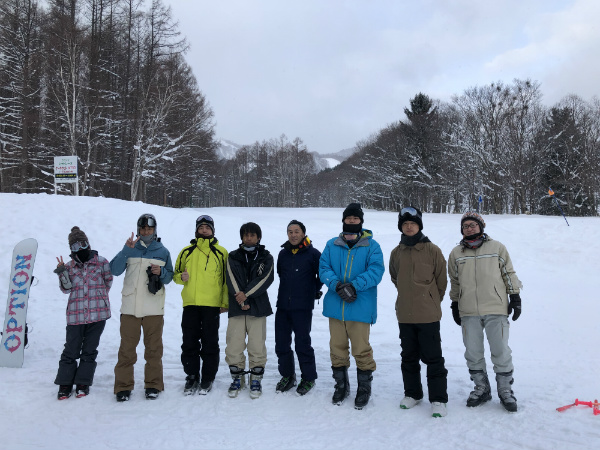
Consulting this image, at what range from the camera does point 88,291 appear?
403 centimetres

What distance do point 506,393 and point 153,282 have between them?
12.2 feet

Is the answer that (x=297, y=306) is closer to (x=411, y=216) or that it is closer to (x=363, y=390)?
(x=363, y=390)

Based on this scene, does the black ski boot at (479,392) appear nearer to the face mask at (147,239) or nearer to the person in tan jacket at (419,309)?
the person in tan jacket at (419,309)

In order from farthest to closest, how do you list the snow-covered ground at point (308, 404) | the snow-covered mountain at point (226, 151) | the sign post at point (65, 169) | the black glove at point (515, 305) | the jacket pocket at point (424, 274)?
the snow-covered mountain at point (226, 151), the sign post at point (65, 169), the jacket pocket at point (424, 274), the black glove at point (515, 305), the snow-covered ground at point (308, 404)

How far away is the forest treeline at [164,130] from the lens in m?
19.0

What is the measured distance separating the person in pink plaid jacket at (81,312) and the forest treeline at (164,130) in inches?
578

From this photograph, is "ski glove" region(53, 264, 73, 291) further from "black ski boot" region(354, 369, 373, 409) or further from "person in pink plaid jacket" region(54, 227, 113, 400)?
"black ski boot" region(354, 369, 373, 409)

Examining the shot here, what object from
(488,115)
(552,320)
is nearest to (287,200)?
(488,115)

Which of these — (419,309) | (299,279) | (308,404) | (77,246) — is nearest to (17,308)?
(77,246)

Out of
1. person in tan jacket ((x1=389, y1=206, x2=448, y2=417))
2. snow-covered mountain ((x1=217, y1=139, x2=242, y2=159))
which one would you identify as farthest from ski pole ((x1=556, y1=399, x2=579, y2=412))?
snow-covered mountain ((x1=217, y1=139, x2=242, y2=159))

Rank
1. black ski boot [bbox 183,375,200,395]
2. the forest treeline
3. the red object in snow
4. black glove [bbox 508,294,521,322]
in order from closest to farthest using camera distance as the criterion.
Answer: the red object in snow
black glove [bbox 508,294,521,322]
black ski boot [bbox 183,375,200,395]
the forest treeline

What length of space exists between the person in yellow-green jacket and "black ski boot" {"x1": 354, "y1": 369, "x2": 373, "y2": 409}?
158cm

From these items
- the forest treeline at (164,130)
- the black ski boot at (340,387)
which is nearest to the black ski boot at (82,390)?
the black ski boot at (340,387)

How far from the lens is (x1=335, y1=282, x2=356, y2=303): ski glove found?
3676mm
